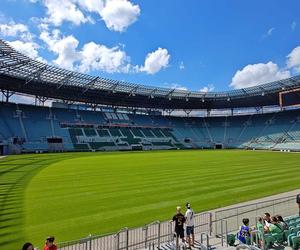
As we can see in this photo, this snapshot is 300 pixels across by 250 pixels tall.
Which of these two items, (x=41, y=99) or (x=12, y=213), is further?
(x=41, y=99)

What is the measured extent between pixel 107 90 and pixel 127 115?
21.0 meters

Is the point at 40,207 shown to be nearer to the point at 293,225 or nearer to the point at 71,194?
the point at 71,194

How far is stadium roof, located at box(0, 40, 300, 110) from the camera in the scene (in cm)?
5441

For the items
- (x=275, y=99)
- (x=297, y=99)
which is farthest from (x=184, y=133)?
(x=297, y=99)

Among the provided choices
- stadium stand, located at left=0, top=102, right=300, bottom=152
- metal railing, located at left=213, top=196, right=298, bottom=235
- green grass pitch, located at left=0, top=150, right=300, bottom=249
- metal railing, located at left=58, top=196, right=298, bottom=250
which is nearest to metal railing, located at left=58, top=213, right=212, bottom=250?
metal railing, located at left=58, top=196, right=298, bottom=250

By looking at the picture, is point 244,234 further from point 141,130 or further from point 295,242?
point 141,130

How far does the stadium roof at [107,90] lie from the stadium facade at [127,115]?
0.53 feet

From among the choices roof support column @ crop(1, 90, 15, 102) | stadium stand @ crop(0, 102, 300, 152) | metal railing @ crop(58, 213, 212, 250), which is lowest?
metal railing @ crop(58, 213, 212, 250)

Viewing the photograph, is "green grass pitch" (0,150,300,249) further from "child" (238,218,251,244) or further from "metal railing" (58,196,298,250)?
"child" (238,218,251,244)

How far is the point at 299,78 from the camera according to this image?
6731 centimetres

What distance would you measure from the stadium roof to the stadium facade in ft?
0.53

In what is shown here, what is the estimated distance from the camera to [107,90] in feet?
243

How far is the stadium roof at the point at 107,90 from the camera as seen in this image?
54406mm

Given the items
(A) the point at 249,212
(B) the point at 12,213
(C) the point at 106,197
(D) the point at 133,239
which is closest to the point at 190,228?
(D) the point at 133,239
